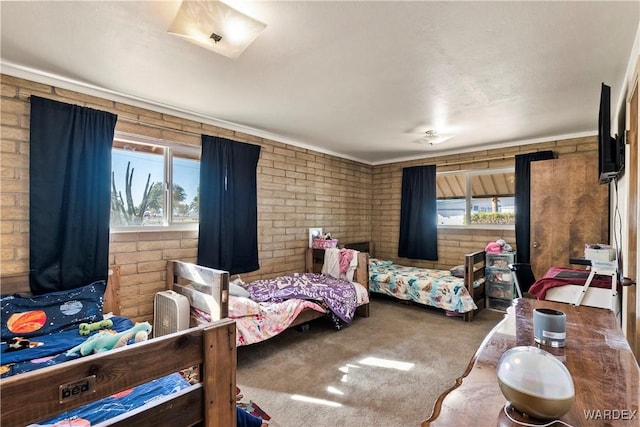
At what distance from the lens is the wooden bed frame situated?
2.61 feet

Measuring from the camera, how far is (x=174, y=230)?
3.10 metres

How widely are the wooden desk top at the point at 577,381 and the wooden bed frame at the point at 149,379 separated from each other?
80 cm

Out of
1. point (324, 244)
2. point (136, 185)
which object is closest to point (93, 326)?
point (136, 185)

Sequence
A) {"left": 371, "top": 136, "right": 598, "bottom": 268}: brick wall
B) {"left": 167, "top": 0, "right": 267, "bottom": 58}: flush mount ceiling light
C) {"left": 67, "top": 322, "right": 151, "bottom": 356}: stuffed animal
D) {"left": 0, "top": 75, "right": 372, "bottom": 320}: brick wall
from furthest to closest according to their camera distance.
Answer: {"left": 371, "top": 136, "right": 598, "bottom": 268}: brick wall
{"left": 0, "top": 75, "right": 372, "bottom": 320}: brick wall
{"left": 67, "top": 322, "right": 151, "bottom": 356}: stuffed animal
{"left": 167, "top": 0, "right": 267, "bottom": 58}: flush mount ceiling light

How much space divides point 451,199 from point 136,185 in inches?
177

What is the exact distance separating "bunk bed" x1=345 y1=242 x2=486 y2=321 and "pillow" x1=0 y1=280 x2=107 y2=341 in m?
3.48

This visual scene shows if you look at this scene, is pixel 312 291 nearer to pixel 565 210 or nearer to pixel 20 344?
pixel 20 344

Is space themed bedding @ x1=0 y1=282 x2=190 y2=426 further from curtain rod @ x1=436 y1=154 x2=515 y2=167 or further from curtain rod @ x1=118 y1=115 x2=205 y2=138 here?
curtain rod @ x1=436 y1=154 x2=515 y2=167

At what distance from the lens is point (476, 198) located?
4.79 m

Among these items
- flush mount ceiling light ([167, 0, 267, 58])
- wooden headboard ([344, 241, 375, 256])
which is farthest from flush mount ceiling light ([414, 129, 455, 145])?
flush mount ceiling light ([167, 0, 267, 58])

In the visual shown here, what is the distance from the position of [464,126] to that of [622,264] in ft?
6.58

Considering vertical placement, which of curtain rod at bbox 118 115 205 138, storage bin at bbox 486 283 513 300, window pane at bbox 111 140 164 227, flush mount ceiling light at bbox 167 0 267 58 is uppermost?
flush mount ceiling light at bbox 167 0 267 58

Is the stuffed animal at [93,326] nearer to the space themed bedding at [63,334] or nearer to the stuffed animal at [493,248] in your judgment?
the space themed bedding at [63,334]

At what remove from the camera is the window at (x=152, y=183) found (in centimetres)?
279
